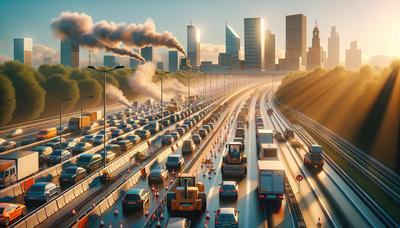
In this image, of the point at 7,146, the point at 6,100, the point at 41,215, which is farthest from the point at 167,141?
the point at 41,215

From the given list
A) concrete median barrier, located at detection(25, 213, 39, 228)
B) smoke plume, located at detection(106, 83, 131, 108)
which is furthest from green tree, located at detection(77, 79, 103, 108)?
concrete median barrier, located at detection(25, 213, 39, 228)

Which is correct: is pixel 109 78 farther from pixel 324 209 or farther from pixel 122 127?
pixel 324 209

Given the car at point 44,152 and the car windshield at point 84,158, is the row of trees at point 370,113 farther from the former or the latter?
the car at point 44,152

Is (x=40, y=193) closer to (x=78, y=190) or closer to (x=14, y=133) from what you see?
(x=78, y=190)

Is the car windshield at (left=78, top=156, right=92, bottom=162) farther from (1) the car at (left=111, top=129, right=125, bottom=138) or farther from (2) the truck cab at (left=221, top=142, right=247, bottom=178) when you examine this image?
(1) the car at (left=111, top=129, right=125, bottom=138)

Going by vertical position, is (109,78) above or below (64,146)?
above

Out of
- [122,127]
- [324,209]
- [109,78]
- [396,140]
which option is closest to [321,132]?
[396,140]
